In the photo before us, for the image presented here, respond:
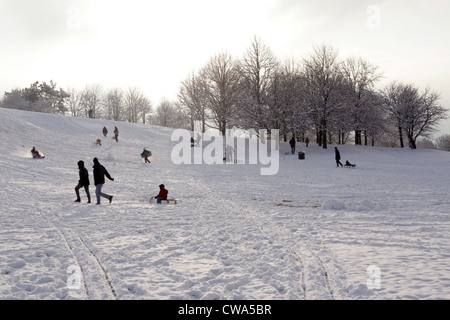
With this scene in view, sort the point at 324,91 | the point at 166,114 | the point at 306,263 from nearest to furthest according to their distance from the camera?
1. the point at 306,263
2. the point at 324,91
3. the point at 166,114

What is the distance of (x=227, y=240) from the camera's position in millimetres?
7527

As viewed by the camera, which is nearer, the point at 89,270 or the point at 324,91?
the point at 89,270

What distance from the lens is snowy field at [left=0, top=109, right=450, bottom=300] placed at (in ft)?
16.2

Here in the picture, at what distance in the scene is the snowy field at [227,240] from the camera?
4949 mm

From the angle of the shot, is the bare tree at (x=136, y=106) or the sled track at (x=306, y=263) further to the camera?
the bare tree at (x=136, y=106)

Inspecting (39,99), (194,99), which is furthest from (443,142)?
(39,99)

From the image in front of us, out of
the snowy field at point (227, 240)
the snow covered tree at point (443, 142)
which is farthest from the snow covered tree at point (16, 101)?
the snow covered tree at point (443, 142)

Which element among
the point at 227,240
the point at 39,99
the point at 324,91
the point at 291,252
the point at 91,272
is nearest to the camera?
the point at 91,272

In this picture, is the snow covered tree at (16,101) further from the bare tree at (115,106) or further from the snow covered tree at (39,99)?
the bare tree at (115,106)

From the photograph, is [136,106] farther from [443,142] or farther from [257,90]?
[443,142]

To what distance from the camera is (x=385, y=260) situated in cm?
604

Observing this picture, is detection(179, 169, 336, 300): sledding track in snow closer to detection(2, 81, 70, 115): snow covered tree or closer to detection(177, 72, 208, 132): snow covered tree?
detection(177, 72, 208, 132): snow covered tree
